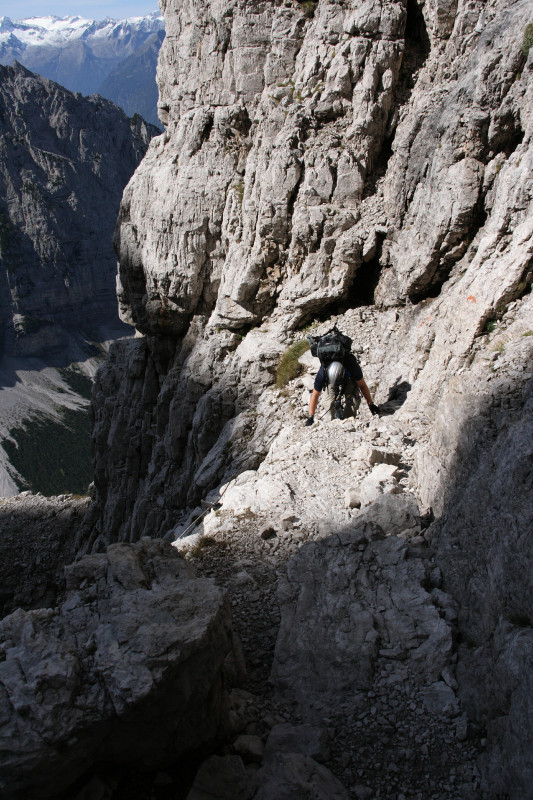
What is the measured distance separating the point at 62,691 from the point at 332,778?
8.49 ft

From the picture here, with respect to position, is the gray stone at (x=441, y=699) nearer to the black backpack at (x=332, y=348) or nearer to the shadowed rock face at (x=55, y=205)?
the black backpack at (x=332, y=348)

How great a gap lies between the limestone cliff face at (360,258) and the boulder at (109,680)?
2711 millimetres

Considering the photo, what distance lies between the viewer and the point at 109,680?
4.63 meters

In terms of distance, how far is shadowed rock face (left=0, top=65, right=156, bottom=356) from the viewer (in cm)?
14225

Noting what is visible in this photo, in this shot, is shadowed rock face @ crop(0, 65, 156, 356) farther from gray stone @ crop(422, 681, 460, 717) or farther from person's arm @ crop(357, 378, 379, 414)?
gray stone @ crop(422, 681, 460, 717)

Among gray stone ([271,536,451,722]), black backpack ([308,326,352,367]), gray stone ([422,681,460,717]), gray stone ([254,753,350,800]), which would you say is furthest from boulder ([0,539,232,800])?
black backpack ([308,326,352,367])

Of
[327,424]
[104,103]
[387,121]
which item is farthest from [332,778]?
[104,103]

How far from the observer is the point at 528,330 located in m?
8.30

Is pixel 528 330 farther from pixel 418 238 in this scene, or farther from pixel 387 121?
pixel 387 121

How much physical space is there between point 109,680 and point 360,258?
50.9ft

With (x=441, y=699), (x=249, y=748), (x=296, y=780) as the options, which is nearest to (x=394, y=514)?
(x=441, y=699)

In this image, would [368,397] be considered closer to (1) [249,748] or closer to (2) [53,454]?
(1) [249,748]

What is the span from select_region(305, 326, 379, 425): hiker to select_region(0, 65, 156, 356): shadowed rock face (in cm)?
14807

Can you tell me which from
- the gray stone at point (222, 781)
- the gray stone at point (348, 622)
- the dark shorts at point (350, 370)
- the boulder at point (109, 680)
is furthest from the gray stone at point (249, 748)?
the dark shorts at point (350, 370)
